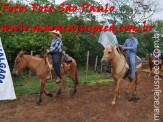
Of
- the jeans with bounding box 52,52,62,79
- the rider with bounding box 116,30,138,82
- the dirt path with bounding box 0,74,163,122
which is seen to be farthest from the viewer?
the rider with bounding box 116,30,138,82

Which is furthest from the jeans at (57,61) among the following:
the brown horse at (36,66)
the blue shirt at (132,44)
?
the blue shirt at (132,44)

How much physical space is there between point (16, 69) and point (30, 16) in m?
10.9

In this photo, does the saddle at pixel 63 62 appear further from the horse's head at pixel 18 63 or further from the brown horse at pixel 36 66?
the horse's head at pixel 18 63

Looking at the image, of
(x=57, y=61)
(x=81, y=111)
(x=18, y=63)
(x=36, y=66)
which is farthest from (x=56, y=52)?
(x=81, y=111)

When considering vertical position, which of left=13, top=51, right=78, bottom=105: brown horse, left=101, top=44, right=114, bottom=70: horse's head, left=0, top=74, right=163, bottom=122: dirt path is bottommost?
left=0, top=74, right=163, bottom=122: dirt path

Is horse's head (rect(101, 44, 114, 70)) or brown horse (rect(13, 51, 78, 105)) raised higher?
horse's head (rect(101, 44, 114, 70))

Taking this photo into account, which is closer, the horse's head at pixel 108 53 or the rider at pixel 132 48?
the horse's head at pixel 108 53

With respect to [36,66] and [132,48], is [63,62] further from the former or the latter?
[132,48]

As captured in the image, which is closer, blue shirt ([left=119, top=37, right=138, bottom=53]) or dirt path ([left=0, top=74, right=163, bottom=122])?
dirt path ([left=0, top=74, right=163, bottom=122])

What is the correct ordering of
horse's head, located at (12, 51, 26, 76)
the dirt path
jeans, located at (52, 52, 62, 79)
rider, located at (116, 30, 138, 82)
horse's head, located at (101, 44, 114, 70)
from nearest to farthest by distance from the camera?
the dirt path < horse's head, located at (101, 44, 114, 70) < horse's head, located at (12, 51, 26, 76) < jeans, located at (52, 52, 62, 79) < rider, located at (116, 30, 138, 82)

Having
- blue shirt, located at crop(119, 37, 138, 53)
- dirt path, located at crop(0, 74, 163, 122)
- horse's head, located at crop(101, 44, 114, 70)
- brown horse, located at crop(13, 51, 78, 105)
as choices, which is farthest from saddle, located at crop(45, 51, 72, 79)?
blue shirt, located at crop(119, 37, 138, 53)

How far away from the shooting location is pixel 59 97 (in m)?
6.63

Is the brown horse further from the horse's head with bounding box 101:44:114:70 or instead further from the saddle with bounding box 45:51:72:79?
the horse's head with bounding box 101:44:114:70

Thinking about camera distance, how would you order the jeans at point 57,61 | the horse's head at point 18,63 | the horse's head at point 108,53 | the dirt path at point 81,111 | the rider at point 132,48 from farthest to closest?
1. the rider at point 132,48
2. the jeans at point 57,61
3. the horse's head at point 18,63
4. the horse's head at point 108,53
5. the dirt path at point 81,111
